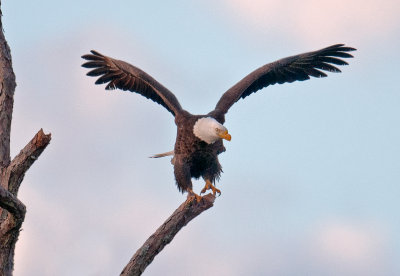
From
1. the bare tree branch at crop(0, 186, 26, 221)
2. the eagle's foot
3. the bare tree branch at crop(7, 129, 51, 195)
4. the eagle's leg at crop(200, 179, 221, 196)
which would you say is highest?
the eagle's leg at crop(200, 179, 221, 196)

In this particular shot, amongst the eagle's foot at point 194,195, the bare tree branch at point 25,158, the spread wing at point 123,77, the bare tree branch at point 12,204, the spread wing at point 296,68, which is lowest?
the bare tree branch at point 12,204

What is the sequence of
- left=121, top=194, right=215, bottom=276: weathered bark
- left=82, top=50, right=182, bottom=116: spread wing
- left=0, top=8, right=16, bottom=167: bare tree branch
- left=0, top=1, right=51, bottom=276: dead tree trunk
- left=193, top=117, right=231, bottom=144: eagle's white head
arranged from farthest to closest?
left=82, top=50, right=182, bottom=116: spread wing
left=193, top=117, right=231, bottom=144: eagle's white head
left=0, top=8, right=16, bottom=167: bare tree branch
left=121, top=194, right=215, bottom=276: weathered bark
left=0, top=1, right=51, bottom=276: dead tree trunk

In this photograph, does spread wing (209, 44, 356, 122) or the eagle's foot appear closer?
the eagle's foot

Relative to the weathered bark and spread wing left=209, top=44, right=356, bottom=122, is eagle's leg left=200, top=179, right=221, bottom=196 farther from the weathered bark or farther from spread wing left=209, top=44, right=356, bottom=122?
spread wing left=209, top=44, right=356, bottom=122

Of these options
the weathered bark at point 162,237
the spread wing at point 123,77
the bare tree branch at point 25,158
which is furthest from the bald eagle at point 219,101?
the bare tree branch at point 25,158

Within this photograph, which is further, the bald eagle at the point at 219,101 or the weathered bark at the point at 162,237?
the bald eagle at the point at 219,101

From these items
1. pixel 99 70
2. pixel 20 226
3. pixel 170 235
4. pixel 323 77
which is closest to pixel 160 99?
pixel 99 70

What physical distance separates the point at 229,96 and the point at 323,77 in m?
1.98

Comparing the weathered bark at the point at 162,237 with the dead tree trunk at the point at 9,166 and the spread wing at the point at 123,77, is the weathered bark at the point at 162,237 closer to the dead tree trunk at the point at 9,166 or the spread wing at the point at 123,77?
the dead tree trunk at the point at 9,166

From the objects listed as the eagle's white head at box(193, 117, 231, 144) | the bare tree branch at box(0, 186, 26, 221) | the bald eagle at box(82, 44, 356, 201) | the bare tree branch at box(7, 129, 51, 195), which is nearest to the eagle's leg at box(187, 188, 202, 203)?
the bald eagle at box(82, 44, 356, 201)

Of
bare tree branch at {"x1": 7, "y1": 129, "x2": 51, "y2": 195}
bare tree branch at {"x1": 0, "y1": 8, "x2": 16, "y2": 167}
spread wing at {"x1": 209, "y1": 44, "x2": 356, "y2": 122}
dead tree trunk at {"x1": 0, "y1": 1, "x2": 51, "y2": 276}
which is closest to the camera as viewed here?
dead tree trunk at {"x1": 0, "y1": 1, "x2": 51, "y2": 276}

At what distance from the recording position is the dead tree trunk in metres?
5.90

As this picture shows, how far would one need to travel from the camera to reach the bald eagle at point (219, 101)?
866 cm

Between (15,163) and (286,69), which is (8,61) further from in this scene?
(286,69)
